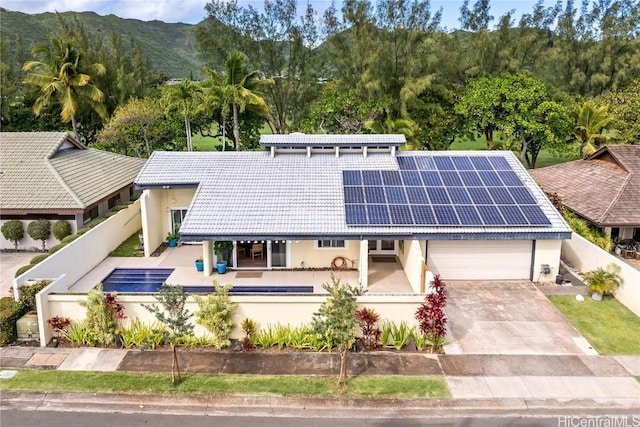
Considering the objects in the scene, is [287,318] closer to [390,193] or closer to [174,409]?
[174,409]

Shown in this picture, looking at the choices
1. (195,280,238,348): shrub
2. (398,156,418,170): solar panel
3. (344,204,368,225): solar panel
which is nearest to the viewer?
(195,280,238,348): shrub

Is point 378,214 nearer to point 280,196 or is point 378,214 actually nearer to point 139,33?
point 280,196

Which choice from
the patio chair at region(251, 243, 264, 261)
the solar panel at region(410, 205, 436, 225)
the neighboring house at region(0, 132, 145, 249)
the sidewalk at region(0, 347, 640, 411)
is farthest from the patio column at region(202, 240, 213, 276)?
the solar panel at region(410, 205, 436, 225)

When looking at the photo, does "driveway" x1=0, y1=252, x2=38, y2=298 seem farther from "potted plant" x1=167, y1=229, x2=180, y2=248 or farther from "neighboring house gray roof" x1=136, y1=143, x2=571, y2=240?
"neighboring house gray roof" x1=136, y1=143, x2=571, y2=240

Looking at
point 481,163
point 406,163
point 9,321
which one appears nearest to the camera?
point 9,321

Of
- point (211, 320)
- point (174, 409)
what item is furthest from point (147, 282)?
point (174, 409)

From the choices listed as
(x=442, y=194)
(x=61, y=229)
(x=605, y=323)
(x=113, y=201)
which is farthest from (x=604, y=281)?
(x=113, y=201)

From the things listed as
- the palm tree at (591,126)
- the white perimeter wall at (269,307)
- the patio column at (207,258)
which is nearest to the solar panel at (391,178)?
the white perimeter wall at (269,307)
